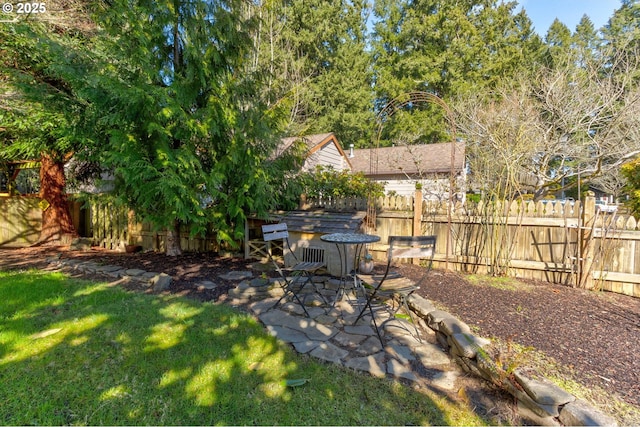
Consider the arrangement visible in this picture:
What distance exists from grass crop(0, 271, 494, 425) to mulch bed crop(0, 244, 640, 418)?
1.10 metres

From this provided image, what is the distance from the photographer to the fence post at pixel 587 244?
4590 millimetres

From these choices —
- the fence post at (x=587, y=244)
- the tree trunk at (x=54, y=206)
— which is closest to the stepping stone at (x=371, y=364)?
the fence post at (x=587, y=244)

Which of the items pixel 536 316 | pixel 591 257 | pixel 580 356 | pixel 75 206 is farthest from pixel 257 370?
pixel 75 206

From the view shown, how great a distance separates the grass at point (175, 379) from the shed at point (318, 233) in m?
2.01

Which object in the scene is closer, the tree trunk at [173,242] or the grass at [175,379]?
the grass at [175,379]

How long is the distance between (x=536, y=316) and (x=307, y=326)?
2694 mm

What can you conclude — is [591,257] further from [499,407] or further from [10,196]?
[10,196]

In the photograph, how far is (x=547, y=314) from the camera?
3.57 m

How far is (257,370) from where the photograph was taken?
8.32ft

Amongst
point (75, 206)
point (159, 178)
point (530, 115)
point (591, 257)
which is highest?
point (530, 115)

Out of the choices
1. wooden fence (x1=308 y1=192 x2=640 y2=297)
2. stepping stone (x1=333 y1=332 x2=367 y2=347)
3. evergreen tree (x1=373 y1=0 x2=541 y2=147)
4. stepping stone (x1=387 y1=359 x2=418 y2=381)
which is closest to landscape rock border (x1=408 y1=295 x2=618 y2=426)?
stepping stone (x1=387 y1=359 x2=418 y2=381)

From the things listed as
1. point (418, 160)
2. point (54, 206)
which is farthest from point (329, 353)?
point (418, 160)

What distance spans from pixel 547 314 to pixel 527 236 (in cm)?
207

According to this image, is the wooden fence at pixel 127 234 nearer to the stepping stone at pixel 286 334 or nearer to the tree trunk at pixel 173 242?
the tree trunk at pixel 173 242
